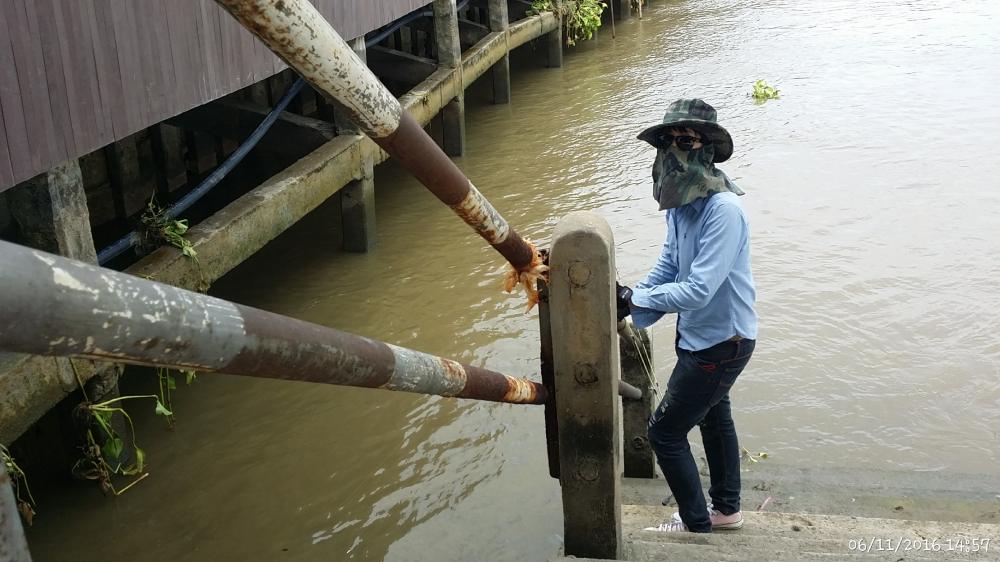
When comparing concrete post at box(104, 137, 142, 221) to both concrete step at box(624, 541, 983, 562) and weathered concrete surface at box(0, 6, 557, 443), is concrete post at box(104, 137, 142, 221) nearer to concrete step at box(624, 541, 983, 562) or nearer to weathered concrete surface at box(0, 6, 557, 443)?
weathered concrete surface at box(0, 6, 557, 443)

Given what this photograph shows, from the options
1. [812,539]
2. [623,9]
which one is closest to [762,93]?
[623,9]

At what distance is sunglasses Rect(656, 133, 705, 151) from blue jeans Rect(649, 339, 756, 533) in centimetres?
79

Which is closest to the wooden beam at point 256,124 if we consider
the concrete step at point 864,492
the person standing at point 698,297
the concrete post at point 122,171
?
the concrete post at point 122,171

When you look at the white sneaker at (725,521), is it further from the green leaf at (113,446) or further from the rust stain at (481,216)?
A: the green leaf at (113,446)

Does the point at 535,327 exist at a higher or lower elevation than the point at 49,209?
lower

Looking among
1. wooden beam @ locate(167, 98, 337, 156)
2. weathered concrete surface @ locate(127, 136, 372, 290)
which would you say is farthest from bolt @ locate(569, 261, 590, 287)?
wooden beam @ locate(167, 98, 337, 156)

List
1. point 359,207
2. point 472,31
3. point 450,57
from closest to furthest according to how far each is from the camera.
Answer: point 359,207
point 450,57
point 472,31

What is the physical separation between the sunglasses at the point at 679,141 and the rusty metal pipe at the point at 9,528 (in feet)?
9.71

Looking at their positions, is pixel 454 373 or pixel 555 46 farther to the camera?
pixel 555 46

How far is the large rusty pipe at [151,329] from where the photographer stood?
1130 millimetres

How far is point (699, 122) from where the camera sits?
3584 mm

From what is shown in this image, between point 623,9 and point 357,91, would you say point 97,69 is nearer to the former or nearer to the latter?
point 357,91

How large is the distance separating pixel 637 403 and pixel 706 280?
42.5 inches

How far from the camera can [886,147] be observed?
10922 millimetres
